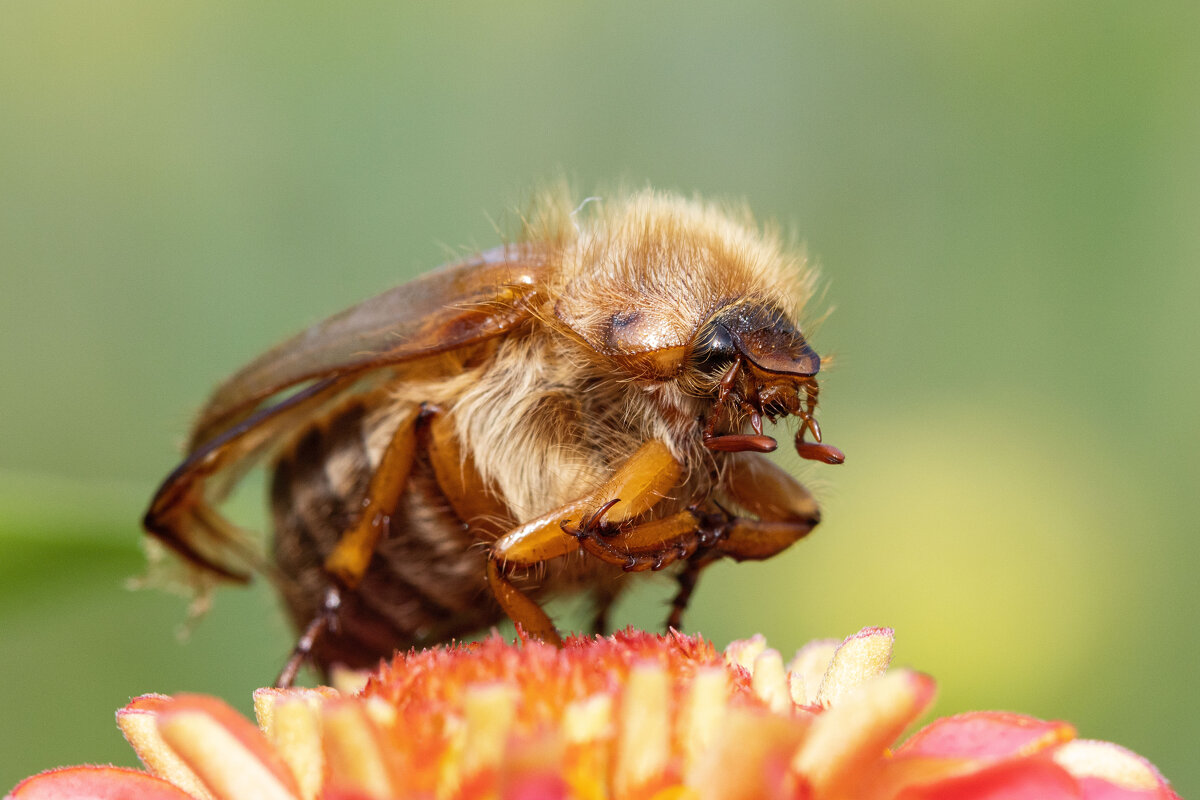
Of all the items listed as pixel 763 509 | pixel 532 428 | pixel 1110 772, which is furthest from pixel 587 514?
pixel 1110 772

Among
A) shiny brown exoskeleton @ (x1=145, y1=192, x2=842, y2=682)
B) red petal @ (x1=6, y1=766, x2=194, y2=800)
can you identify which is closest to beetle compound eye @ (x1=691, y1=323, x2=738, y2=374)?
shiny brown exoskeleton @ (x1=145, y1=192, x2=842, y2=682)

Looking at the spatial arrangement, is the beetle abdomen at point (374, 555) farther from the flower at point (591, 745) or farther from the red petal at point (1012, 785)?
the red petal at point (1012, 785)

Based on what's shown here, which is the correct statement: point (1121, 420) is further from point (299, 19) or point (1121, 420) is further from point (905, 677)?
point (299, 19)

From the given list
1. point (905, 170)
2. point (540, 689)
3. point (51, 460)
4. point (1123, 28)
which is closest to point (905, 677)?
point (540, 689)

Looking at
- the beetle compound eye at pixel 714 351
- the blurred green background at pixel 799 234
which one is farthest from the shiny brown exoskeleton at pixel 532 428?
the blurred green background at pixel 799 234

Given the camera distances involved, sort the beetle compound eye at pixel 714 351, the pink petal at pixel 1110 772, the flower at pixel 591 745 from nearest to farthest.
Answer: the flower at pixel 591 745
the pink petal at pixel 1110 772
the beetle compound eye at pixel 714 351

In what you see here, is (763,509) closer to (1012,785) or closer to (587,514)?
(587,514)
